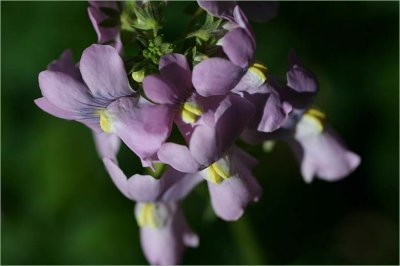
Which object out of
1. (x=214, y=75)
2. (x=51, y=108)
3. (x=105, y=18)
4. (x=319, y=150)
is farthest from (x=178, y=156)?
(x=319, y=150)

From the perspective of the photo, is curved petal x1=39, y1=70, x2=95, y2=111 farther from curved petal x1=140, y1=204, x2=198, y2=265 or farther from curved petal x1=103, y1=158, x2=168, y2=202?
curved petal x1=140, y1=204, x2=198, y2=265

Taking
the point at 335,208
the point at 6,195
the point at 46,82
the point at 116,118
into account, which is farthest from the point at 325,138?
the point at 6,195

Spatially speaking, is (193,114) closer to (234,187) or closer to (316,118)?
(234,187)

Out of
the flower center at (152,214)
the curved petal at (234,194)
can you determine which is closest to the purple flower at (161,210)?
the flower center at (152,214)

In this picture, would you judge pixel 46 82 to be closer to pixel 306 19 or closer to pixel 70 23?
pixel 70 23

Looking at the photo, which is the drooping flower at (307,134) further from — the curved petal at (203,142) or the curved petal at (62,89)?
the curved petal at (62,89)

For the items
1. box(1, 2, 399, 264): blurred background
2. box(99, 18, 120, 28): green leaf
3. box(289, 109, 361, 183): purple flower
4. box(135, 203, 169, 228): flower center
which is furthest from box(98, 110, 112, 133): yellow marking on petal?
box(1, 2, 399, 264): blurred background
